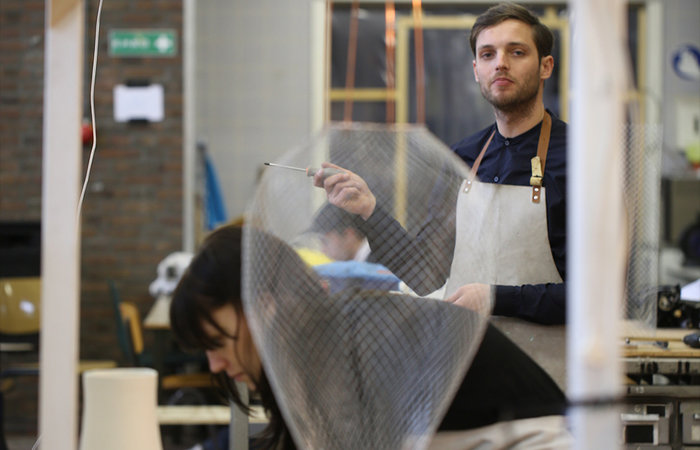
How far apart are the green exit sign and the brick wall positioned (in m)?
0.03

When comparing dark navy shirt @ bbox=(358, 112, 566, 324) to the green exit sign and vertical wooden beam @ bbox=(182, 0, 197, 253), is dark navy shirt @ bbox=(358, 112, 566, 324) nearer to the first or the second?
vertical wooden beam @ bbox=(182, 0, 197, 253)

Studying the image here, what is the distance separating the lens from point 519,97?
190 centimetres

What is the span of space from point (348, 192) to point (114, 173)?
4132 millimetres

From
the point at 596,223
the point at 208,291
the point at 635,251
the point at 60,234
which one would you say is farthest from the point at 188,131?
the point at 596,223

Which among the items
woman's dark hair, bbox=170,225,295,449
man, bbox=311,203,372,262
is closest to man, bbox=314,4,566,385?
man, bbox=311,203,372,262

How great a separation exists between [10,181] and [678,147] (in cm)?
426

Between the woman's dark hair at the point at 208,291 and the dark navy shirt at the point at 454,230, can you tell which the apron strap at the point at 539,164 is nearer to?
the dark navy shirt at the point at 454,230

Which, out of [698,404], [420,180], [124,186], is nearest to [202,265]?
[420,180]

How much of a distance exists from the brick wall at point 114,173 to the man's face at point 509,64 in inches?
143

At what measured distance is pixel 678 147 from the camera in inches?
245

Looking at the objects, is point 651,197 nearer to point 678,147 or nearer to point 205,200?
point 678,147

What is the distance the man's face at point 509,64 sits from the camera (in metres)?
1.88

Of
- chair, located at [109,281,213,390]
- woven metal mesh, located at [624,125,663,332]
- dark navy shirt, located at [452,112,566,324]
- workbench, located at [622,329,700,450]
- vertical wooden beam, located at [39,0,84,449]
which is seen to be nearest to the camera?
vertical wooden beam, located at [39,0,84,449]

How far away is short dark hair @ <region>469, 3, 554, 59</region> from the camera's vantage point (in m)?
1.89
